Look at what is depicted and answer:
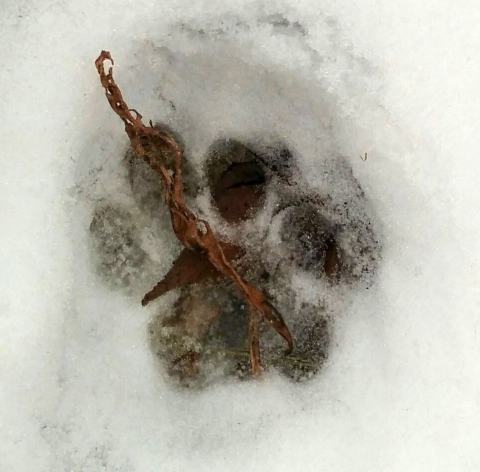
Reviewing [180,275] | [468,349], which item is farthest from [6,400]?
[468,349]

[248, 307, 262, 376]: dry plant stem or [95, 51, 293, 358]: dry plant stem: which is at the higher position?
[95, 51, 293, 358]: dry plant stem

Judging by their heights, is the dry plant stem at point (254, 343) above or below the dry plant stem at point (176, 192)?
below

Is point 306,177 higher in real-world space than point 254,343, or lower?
higher
